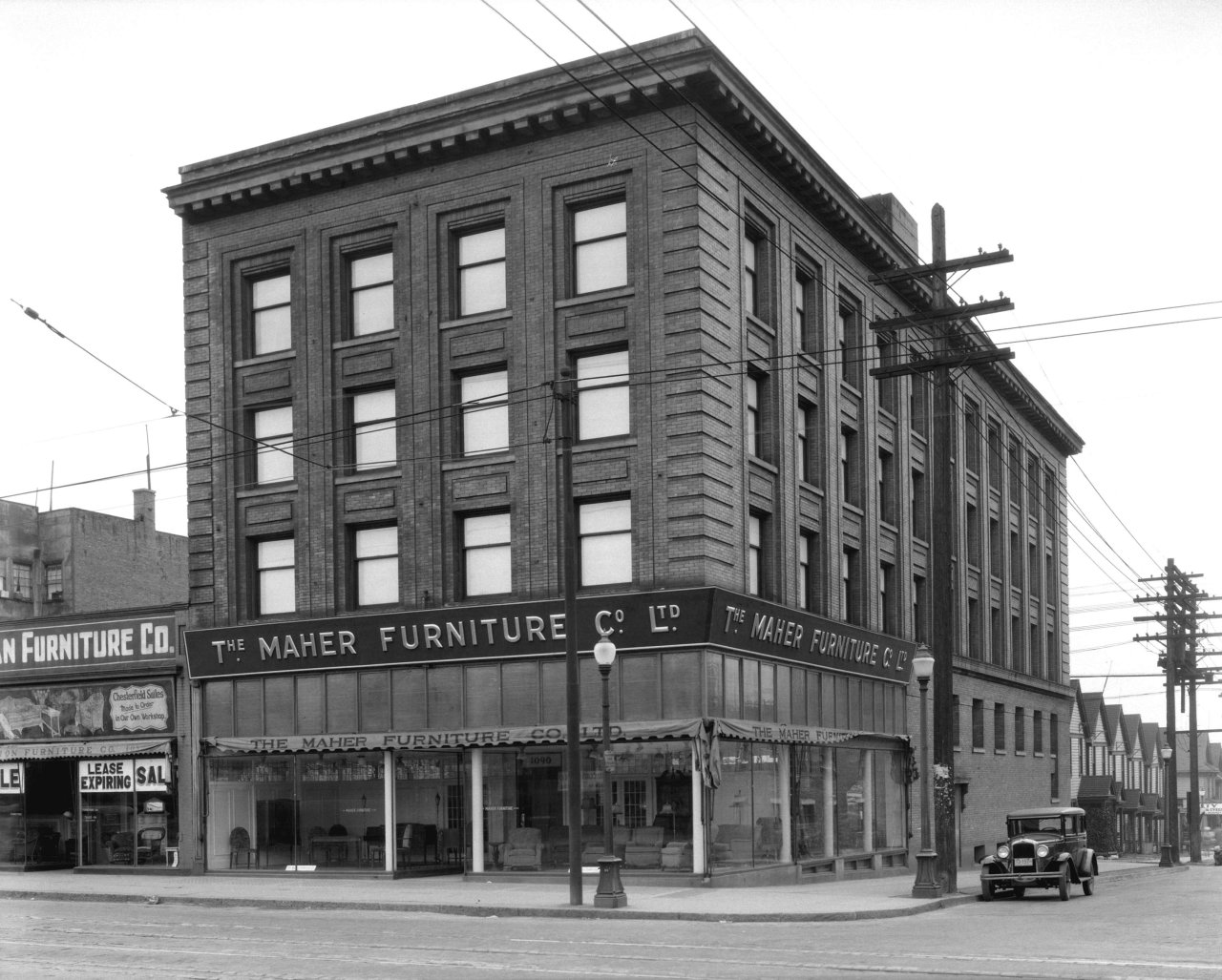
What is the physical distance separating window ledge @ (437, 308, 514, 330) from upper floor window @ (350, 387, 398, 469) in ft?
6.98

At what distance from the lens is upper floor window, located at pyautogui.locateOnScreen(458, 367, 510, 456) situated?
32688mm

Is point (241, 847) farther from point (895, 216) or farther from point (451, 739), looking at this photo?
point (895, 216)

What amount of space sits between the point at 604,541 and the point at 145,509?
111ft

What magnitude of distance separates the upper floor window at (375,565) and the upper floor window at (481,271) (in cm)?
529

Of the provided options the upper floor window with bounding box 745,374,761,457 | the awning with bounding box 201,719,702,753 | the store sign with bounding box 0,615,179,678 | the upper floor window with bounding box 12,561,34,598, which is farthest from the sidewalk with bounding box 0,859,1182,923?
the upper floor window with bounding box 12,561,34,598

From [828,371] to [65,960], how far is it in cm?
2449

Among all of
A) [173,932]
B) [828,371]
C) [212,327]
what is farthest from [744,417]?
[173,932]

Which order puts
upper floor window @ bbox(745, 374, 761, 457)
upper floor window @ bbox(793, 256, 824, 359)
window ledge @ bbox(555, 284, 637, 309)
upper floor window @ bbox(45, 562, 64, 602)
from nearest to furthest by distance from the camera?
window ledge @ bbox(555, 284, 637, 309) < upper floor window @ bbox(745, 374, 761, 457) < upper floor window @ bbox(793, 256, 824, 359) < upper floor window @ bbox(45, 562, 64, 602)

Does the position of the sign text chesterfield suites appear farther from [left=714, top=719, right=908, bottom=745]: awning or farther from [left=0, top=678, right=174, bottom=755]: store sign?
[left=714, top=719, right=908, bottom=745]: awning

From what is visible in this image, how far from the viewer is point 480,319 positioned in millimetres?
32844

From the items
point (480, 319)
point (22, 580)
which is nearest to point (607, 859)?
point (480, 319)

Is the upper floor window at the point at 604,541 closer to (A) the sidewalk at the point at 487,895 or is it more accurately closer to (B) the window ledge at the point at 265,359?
(A) the sidewalk at the point at 487,895

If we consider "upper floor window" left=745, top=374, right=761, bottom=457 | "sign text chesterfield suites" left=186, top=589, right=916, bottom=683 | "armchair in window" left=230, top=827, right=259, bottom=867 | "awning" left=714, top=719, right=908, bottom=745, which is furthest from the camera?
"armchair in window" left=230, top=827, right=259, bottom=867

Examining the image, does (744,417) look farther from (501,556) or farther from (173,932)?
(173,932)
